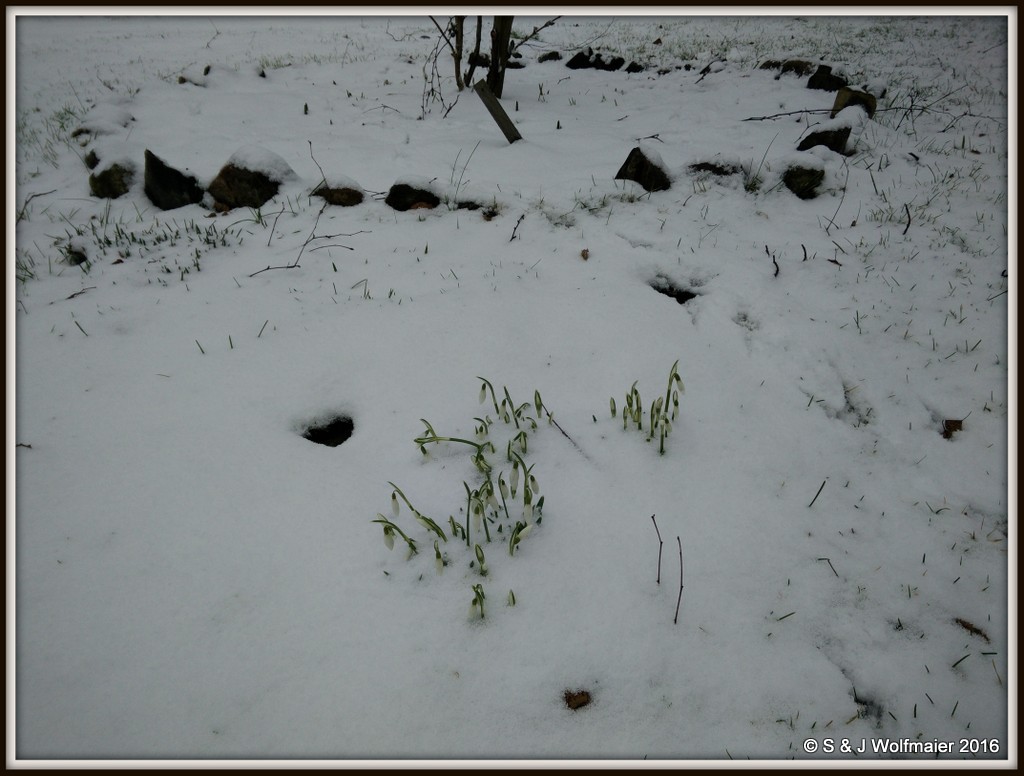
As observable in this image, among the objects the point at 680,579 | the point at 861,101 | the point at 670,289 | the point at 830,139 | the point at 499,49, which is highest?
the point at 499,49

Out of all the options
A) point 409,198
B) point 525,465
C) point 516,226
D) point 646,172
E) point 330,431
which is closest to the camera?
point 525,465

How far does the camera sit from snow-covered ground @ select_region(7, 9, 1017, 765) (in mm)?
1673

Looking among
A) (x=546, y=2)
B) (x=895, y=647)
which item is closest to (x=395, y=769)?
(x=895, y=647)

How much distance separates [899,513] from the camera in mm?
2236

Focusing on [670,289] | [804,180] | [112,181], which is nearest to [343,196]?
[112,181]

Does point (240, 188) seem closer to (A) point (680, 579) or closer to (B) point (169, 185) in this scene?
(B) point (169, 185)

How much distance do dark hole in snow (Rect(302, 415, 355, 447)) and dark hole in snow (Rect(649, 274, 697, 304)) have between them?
7.08ft

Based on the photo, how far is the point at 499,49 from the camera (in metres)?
7.07

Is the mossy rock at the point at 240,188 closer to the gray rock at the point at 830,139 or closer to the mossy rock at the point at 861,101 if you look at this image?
the gray rock at the point at 830,139

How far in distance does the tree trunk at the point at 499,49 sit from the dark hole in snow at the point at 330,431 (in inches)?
247

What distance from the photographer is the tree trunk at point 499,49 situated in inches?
266

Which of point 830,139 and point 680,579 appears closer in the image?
point 680,579

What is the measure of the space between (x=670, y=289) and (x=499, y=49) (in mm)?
5382

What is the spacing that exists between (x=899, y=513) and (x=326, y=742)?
237cm
